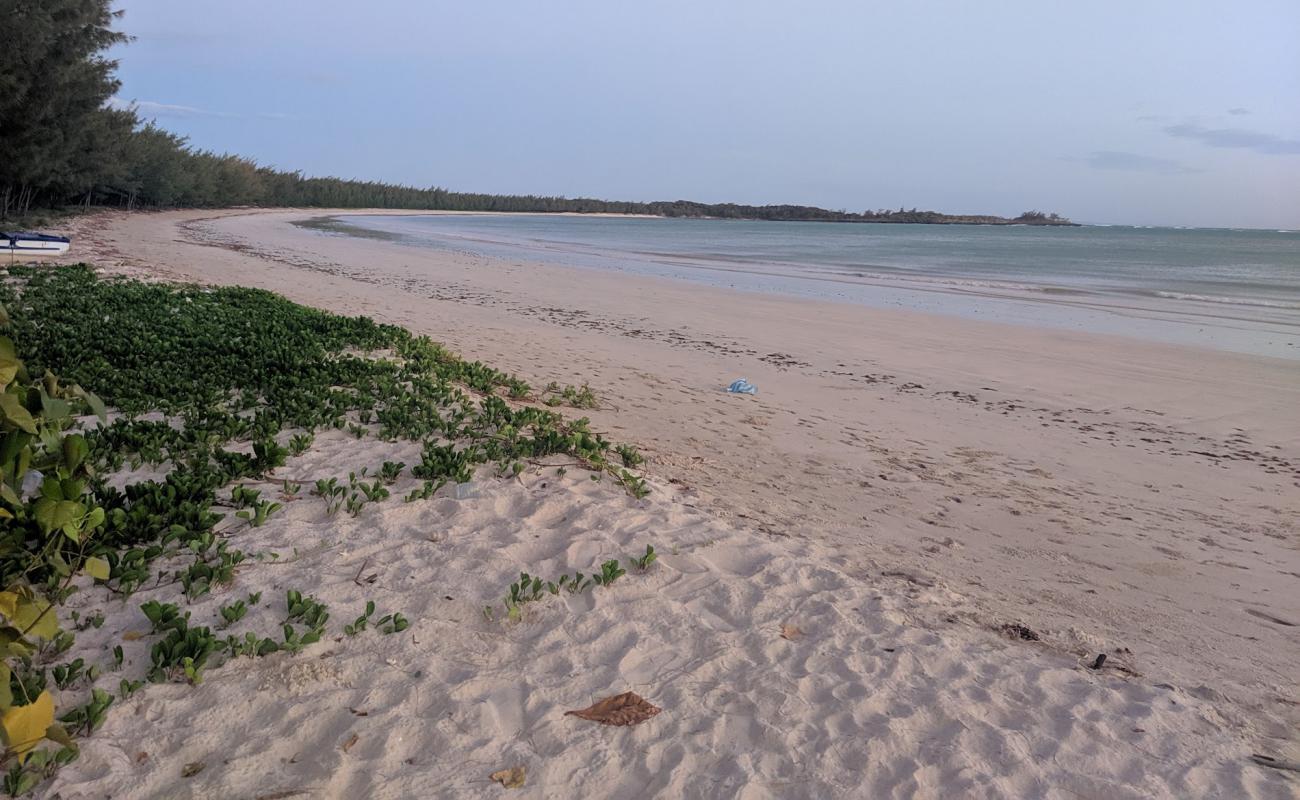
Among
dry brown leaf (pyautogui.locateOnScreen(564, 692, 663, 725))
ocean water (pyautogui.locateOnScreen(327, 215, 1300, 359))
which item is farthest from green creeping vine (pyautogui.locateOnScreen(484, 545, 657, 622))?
A: ocean water (pyautogui.locateOnScreen(327, 215, 1300, 359))

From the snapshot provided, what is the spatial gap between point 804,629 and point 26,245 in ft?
53.0

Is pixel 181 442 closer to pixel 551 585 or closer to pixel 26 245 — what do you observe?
pixel 551 585

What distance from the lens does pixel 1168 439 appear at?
714cm

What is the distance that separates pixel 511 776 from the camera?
8.14ft

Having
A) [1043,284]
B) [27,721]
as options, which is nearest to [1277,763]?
[27,721]

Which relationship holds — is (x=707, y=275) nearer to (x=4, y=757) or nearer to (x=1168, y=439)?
(x=1168, y=439)

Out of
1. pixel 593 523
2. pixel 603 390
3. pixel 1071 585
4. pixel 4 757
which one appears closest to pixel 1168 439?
pixel 1071 585

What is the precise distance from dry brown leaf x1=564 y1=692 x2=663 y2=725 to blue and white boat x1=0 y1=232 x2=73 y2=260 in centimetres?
1555

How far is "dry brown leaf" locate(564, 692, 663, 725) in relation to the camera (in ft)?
9.10

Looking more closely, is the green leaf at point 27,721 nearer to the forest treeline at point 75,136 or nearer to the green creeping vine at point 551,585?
the green creeping vine at point 551,585

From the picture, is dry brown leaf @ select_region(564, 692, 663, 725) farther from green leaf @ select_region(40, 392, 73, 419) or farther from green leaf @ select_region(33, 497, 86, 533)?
green leaf @ select_region(40, 392, 73, 419)

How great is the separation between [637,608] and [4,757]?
207 cm

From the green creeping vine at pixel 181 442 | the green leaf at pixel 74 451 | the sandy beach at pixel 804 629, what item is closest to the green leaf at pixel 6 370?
the green creeping vine at pixel 181 442

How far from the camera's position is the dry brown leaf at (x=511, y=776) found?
2453mm
